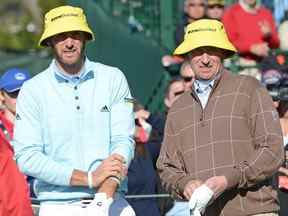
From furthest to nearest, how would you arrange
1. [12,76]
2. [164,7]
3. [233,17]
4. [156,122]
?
[164,7] < [233,17] < [156,122] < [12,76]

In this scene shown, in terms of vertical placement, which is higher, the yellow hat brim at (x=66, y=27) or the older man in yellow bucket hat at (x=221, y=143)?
the yellow hat brim at (x=66, y=27)

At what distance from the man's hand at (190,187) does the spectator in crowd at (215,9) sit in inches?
229

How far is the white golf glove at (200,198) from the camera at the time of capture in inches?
252

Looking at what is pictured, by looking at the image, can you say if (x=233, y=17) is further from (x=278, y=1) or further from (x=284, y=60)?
(x=278, y=1)

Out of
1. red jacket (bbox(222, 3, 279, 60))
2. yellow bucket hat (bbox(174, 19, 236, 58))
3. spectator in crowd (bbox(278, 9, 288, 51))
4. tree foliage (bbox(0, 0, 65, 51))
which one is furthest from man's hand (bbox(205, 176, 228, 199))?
tree foliage (bbox(0, 0, 65, 51))

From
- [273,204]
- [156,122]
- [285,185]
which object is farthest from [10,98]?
[273,204]

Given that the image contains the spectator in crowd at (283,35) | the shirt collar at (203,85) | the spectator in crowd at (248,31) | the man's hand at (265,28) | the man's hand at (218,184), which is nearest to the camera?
the man's hand at (218,184)

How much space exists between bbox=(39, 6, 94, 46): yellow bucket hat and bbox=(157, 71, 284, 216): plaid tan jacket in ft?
2.81

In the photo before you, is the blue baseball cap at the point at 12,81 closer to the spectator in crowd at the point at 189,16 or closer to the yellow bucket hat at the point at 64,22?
the yellow bucket hat at the point at 64,22

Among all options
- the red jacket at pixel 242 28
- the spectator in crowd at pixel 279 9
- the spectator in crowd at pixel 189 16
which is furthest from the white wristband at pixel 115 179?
the spectator in crowd at pixel 279 9

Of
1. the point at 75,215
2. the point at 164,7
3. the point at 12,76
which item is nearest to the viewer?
the point at 75,215

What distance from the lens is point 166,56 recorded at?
12438 mm

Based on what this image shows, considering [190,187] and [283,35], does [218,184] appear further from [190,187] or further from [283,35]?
[283,35]

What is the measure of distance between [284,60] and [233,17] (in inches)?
27.8
